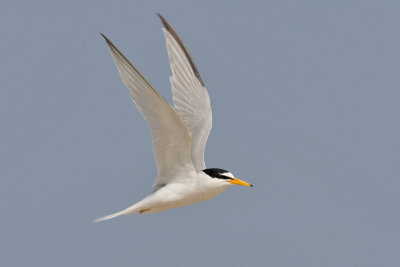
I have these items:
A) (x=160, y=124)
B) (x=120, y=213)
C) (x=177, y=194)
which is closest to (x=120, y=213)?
(x=120, y=213)

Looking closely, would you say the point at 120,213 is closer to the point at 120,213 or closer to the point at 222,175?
the point at 120,213

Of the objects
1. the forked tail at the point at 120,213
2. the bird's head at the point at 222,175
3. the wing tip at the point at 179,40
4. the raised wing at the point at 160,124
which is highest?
the wing tip at the point at 179,40

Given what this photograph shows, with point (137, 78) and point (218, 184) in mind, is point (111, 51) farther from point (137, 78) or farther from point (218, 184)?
point (218, 184)

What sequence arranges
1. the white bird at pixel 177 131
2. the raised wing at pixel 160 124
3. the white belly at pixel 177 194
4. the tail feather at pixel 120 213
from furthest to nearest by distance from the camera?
the white belly at pixel 177 194 → the tail feather at pixel 120 213 → the white bird at pixel 177 131 → the raised wing at pixel 160 124

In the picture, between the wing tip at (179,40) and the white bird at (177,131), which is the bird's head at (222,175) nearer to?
the white bird at (177,131)

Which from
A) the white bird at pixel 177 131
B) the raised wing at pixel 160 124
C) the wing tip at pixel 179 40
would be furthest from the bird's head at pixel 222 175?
the wing tip at pixel 179 40

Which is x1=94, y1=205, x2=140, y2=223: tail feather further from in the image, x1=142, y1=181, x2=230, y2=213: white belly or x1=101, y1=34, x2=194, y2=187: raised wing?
x1=101, y1=34, x2=194, y2=187: raised wing

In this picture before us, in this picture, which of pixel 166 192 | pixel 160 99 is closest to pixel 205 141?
pixel 166 192
